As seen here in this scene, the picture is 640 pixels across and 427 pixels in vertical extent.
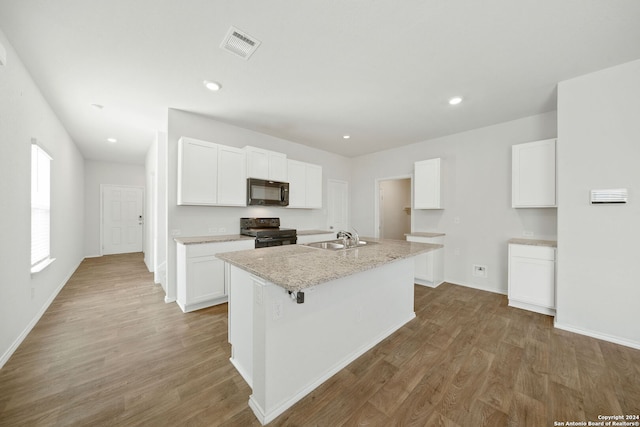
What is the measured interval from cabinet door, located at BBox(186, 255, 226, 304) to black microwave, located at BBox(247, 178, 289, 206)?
3.61 feet

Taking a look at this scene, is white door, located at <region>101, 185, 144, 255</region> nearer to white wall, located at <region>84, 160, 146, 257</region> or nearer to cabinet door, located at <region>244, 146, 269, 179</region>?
white wall, located at <region>84, 160, 146, 257</region>

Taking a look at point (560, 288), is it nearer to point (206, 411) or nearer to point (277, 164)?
point (206, 411)

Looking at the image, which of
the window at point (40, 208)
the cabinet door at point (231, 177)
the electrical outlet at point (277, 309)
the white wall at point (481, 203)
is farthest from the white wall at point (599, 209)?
the window at point (40, 208)

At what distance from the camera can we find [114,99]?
2.98 meters

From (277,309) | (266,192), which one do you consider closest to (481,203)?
(266,192)

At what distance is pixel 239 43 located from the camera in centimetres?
197

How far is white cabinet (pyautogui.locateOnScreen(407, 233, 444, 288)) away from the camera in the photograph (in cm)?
396

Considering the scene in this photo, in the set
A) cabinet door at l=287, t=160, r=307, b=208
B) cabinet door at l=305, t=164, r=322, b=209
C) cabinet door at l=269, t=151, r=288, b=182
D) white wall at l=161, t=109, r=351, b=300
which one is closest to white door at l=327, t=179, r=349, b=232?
cabinet door at l=305, t=164, r=322, b=209

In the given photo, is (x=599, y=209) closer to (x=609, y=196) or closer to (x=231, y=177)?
(x=609, y=196)

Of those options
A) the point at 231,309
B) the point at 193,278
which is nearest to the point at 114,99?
the point at 193,278

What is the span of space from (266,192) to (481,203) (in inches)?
145

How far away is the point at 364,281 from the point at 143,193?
25.9 feet

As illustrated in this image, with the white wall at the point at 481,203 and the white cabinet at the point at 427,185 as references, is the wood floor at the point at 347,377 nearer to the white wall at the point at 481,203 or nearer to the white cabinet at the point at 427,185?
the white wall at the point at 481,203

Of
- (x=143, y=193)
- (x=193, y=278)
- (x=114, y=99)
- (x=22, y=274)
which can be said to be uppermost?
(x=114, y=99)
